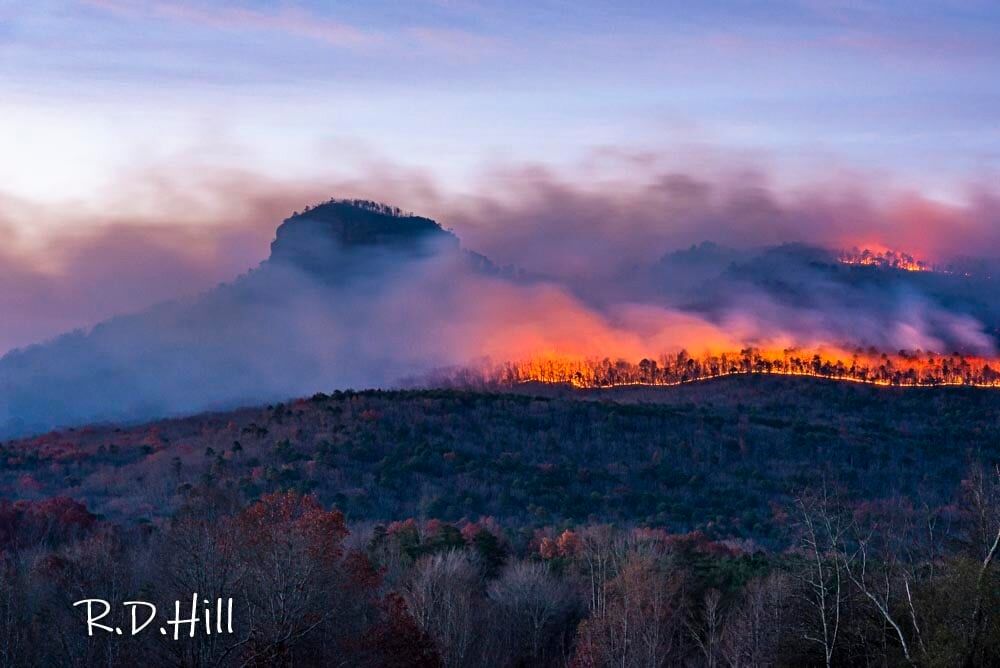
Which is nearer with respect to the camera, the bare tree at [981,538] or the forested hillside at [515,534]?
the bare tree at [981,538]

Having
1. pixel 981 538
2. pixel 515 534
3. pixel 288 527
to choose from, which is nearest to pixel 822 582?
pixel 981 538

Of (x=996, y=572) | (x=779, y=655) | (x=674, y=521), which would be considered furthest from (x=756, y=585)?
(x=674, y=521)

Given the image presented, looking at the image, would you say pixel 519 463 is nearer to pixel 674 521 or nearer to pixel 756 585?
pixel 674 521

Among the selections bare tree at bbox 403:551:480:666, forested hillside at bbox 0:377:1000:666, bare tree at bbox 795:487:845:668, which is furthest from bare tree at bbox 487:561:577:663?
bare tree at bbox 795:487:845:668

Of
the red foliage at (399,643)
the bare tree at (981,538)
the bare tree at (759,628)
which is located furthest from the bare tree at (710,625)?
the bare tree at (981,538)

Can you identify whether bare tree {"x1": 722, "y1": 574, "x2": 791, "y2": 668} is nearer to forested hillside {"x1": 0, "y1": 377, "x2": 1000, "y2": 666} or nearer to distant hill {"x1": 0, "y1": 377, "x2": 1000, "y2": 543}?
forested hillside {"x1": 0, "y1": 377, "x2": 1000, "y2": 666}

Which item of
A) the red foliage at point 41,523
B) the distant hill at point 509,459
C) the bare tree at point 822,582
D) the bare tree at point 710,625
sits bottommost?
the bare tree at point 710,625

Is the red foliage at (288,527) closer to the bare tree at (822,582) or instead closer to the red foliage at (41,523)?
the bare tree at (822,582)

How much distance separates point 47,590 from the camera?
54344 millimetres

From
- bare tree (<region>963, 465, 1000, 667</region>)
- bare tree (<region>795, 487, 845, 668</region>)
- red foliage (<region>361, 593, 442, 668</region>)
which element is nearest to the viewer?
bare tree (<region>963, 465, 1000, 667</region>)

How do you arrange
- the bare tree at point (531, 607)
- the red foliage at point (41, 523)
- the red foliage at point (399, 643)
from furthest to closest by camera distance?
the red foliage at point (41, 523) < the bare tree at point (531, 607) < the red foliage at point (399, 643)

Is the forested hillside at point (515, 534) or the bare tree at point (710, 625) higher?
the forested hillside at point (515, 534)

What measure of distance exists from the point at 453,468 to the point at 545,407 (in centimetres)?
3588

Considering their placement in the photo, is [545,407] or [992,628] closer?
[992,628]
